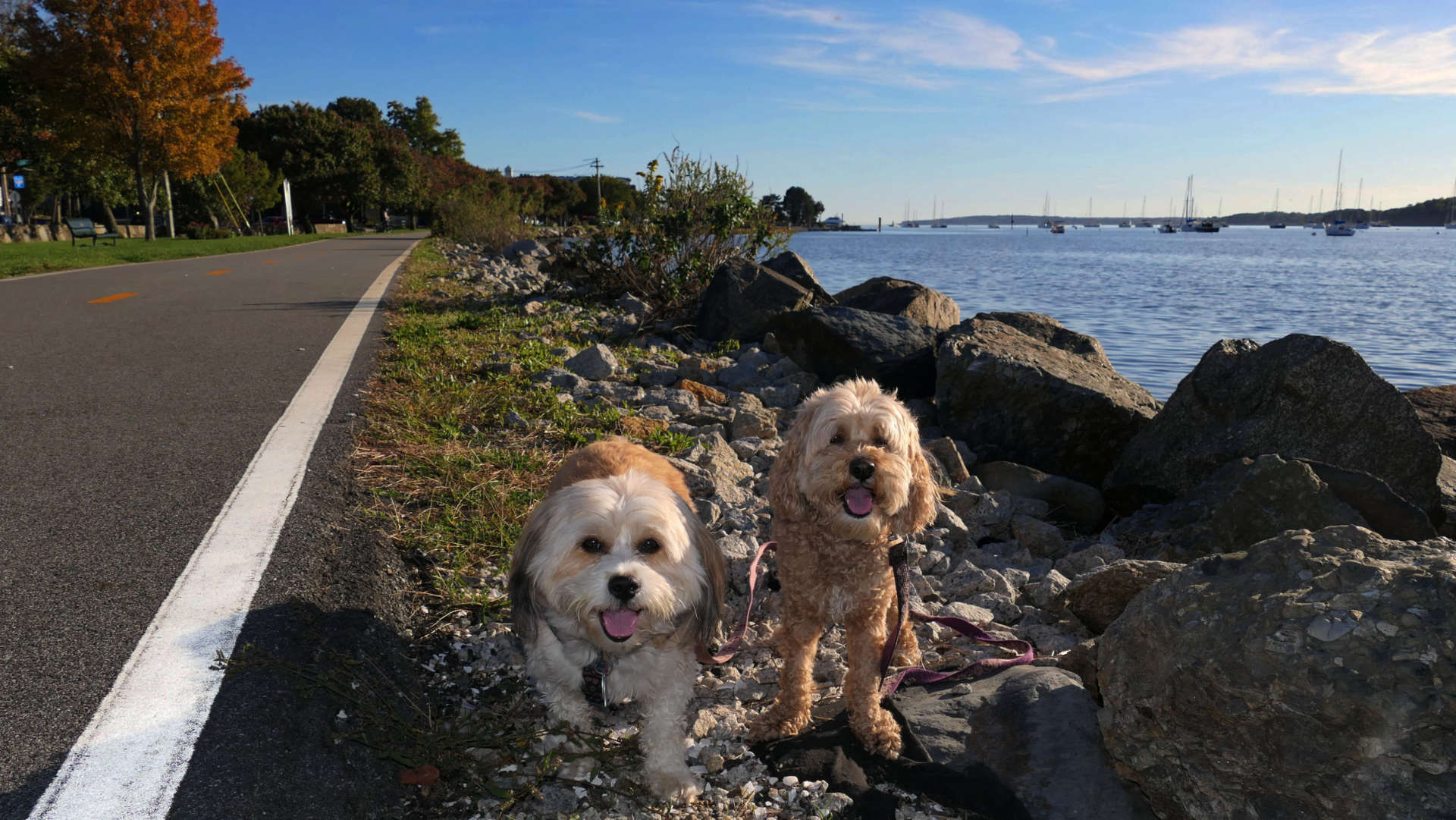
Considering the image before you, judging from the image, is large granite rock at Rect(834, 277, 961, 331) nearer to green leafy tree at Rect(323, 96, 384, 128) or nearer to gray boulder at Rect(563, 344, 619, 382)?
gray boulder at Rect(563, 344, 619, 382)

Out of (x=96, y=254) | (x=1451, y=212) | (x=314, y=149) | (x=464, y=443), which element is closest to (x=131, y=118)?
(x=96, y=254)

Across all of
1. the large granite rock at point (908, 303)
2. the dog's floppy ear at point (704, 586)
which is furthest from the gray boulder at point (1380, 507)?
the large granite rock at point (908, 303)

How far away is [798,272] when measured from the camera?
557 inches

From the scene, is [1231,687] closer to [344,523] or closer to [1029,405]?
[344,523]

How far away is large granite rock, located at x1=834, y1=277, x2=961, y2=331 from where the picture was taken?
12.0 metres

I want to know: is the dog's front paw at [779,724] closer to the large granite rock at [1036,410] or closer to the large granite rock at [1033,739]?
the large granite rock at [1033,739]

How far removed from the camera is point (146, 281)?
711 inches

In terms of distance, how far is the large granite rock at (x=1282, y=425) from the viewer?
20.0 feet

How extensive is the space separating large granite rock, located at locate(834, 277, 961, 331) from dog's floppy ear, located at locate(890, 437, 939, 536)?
7.68 meters

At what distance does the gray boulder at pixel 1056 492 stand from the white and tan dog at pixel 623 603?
4.32 meters

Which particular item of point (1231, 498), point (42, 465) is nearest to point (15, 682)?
point (42, 465)

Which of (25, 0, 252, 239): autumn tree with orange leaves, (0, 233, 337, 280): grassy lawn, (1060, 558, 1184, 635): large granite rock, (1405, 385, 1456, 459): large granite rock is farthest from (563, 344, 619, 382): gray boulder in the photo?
(25, 0, 252, 239): autumn tree with orange leaves

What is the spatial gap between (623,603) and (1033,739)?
162 cm

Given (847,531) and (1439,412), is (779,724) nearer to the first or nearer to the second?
(847,531)
